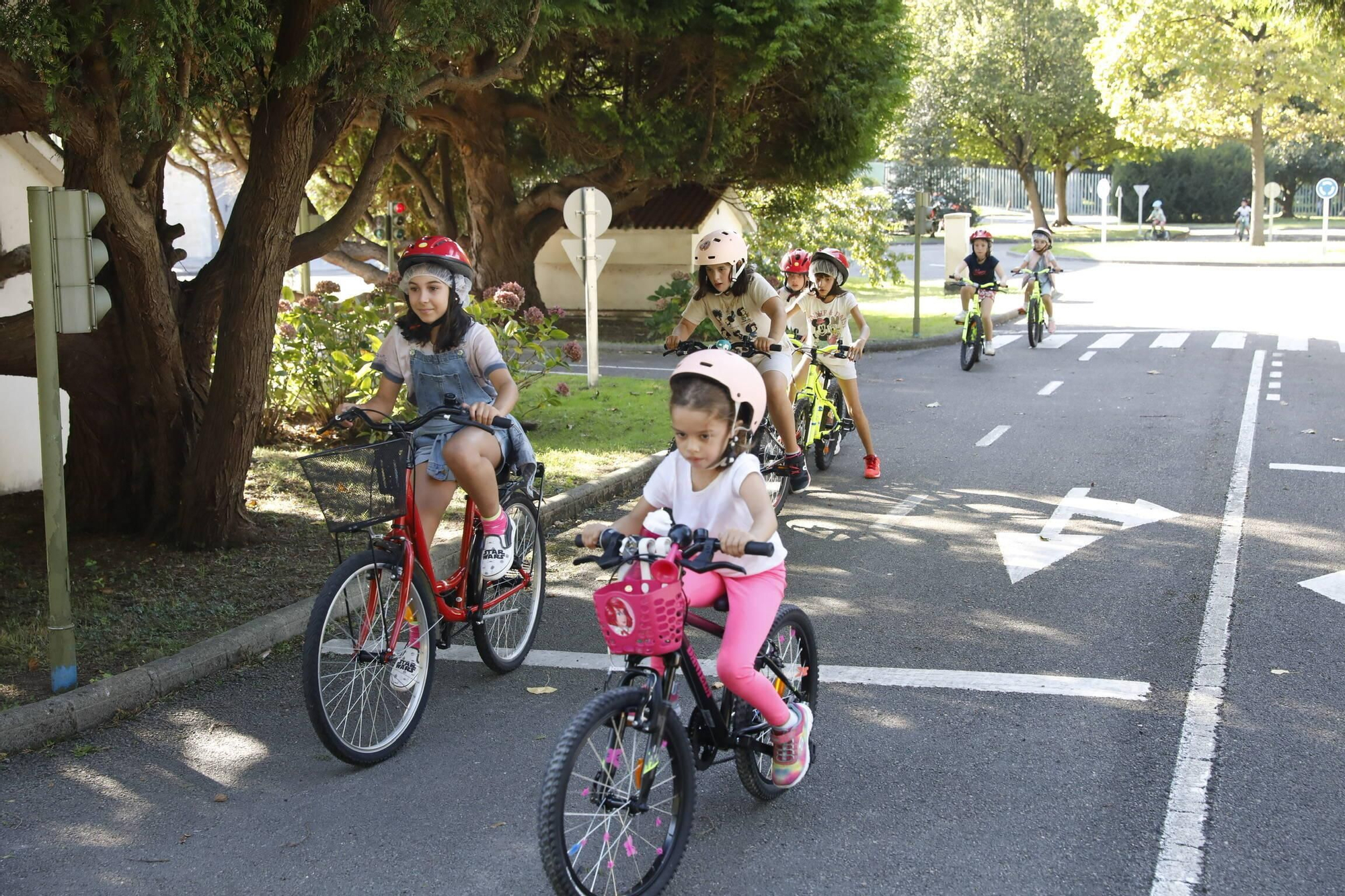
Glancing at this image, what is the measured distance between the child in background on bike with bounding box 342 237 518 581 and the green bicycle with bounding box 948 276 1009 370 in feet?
40.5

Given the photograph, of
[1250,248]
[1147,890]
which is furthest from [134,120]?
[1250,248]

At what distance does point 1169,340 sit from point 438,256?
56.0 feet

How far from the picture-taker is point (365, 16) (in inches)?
307

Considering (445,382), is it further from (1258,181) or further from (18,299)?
(1258,181)

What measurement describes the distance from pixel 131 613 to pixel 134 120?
2578 millimetres

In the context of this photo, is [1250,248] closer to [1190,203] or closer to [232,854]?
[1190,203]

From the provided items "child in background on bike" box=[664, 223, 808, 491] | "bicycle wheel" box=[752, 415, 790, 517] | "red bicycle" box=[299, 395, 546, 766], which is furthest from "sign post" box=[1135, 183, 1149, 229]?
"red bicycle" box=[299, 395, 546, 766]

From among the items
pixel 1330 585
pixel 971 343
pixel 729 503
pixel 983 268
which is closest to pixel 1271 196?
pixel 983 268

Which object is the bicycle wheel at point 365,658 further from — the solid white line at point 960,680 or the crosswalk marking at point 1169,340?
the crosswalk marking at point 1169,340

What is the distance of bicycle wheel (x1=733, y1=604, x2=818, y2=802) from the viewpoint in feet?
14.4

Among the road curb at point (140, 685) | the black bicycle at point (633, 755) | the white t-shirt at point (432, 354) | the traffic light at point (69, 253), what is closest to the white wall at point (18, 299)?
the road curb at point (140, 685)

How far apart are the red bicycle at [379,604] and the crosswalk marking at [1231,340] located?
16.3 meters

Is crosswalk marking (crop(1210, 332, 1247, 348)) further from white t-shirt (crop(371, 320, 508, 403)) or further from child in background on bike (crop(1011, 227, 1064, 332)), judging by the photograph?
white t-shirt (crop(371, 320, 508, 403))

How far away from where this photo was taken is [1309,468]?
10312 millimetres
